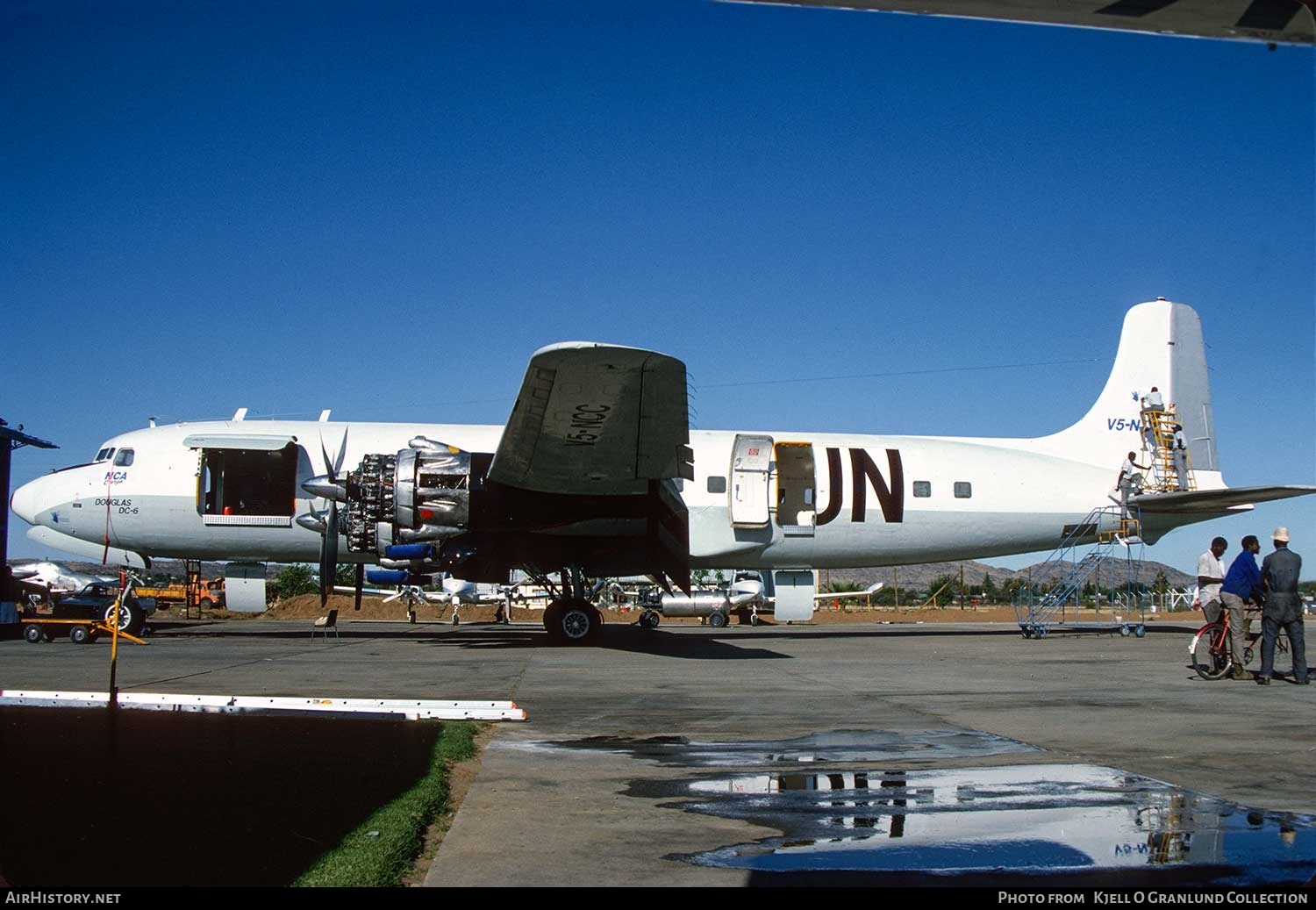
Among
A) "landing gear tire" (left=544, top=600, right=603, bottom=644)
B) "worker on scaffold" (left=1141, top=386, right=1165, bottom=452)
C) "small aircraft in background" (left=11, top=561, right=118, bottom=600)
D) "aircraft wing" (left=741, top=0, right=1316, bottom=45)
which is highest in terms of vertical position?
"worker on scaffold" (left=1141, top=386, right=1165, bottom=452)

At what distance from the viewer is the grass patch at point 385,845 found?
400 centimetres

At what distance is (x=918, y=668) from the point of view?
14906mm

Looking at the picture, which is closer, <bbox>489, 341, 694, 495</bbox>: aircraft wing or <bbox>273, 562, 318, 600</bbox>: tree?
<bbox>489, 341, 694, 495</bbox>: aircraft wing

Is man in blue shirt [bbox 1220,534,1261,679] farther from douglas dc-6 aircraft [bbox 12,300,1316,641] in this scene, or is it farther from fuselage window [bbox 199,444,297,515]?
fuselage window [bbox 199,444,297,515]

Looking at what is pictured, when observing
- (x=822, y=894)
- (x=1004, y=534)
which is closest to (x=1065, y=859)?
(x=822, y=894)

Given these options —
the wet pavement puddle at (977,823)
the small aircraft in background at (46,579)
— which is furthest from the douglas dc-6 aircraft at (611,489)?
the small aircraft in background at (46,579)

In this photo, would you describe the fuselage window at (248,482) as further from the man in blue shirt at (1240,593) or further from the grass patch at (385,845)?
the man in blue shirt at (1240,593)

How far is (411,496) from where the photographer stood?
17719mm

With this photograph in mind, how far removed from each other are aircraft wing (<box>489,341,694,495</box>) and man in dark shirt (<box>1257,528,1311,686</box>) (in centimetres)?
788

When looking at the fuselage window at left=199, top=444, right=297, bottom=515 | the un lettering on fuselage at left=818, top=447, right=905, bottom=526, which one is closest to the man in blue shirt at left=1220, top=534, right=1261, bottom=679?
the un lettering on fuselage at left=818, top=447, right=905, bottom=526

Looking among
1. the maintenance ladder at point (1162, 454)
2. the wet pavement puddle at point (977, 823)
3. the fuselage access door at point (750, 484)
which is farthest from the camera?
the maintenance ladder at point (1162, 454)

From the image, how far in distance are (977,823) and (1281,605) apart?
31.8ft

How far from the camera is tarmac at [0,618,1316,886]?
14.2 feet

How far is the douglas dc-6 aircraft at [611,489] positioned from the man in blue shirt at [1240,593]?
6.70m
